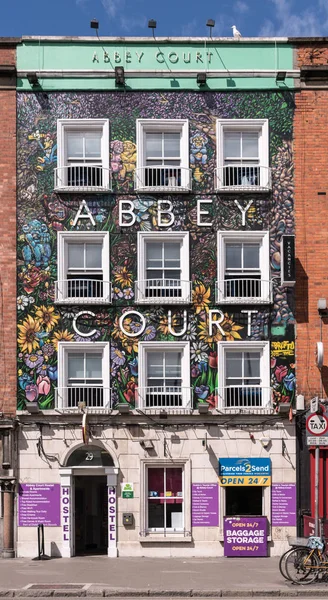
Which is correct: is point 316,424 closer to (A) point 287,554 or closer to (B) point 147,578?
(A) point 287,554

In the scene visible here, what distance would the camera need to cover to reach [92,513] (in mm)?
29375

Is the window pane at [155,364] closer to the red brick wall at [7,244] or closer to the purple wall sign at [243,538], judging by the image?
the red brick wall at [7,244]

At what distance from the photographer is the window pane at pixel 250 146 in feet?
97.8

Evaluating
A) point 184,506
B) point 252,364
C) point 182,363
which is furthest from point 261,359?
point 184,506

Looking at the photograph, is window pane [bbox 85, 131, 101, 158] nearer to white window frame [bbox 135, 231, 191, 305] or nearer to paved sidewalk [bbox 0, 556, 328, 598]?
white window frame [bbox 135, 231, 191, 305]

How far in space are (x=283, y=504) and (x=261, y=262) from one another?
Answer: 721cm

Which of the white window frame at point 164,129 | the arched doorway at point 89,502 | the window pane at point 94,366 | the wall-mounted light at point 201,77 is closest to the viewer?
the arched doorway at point 89,502

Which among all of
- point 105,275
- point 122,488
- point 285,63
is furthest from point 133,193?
point 122,488

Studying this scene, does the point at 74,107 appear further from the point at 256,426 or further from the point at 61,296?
the point at 256,426

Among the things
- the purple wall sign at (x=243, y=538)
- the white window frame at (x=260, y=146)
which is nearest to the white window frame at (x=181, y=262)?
the white window frame at (x=260, y=146)

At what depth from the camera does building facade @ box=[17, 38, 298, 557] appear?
28484 millimetres

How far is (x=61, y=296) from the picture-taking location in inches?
1142

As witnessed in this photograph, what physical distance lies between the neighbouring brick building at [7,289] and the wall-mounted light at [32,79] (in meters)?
0.51

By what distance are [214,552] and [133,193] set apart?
1089cm
